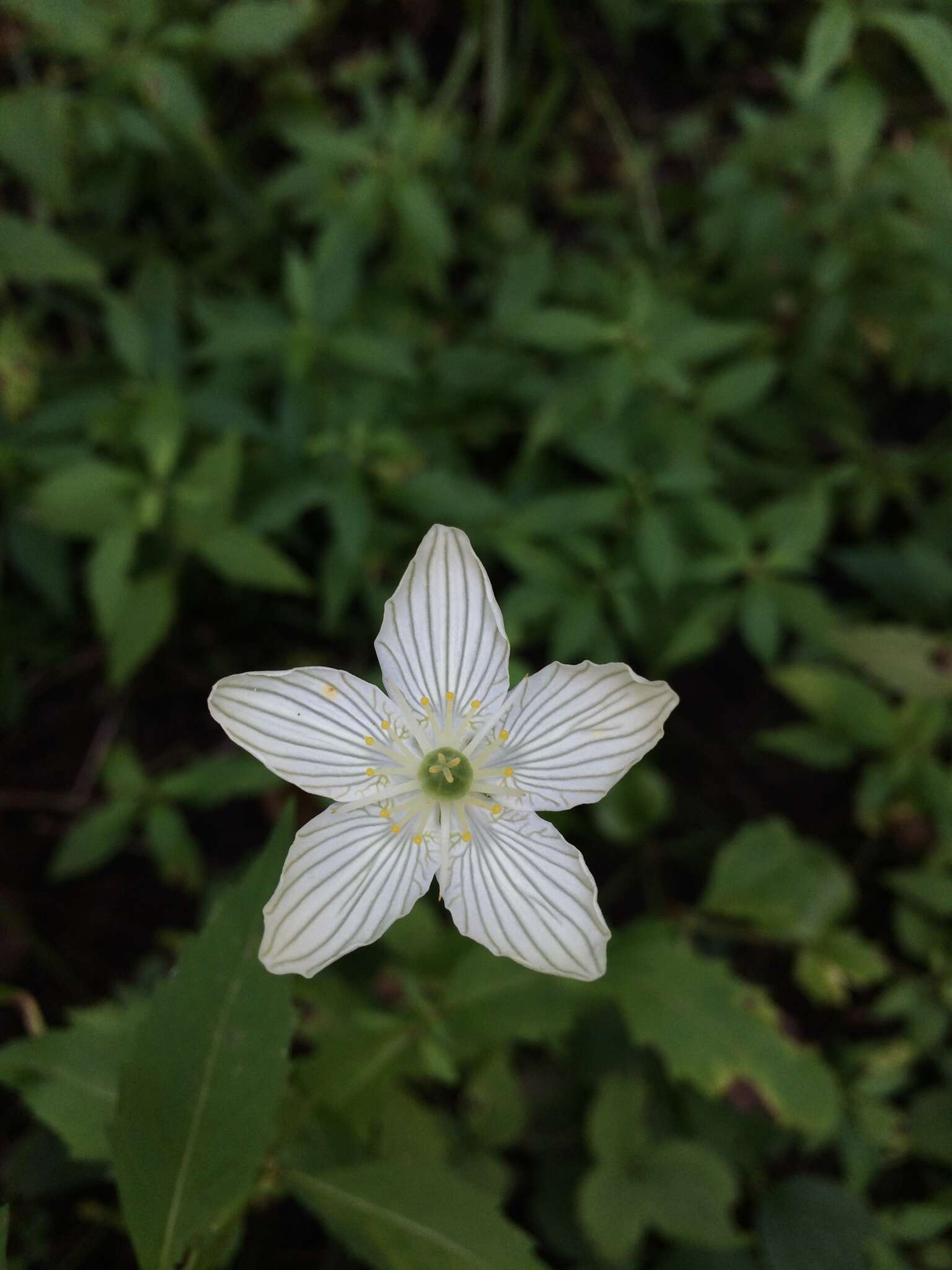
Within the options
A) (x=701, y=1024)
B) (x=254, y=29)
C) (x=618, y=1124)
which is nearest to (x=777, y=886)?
(x=701, y=1024)

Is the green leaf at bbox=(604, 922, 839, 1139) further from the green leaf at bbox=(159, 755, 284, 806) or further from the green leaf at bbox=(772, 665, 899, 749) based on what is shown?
the green leaf at bbox=(159, 755, 284, 806)

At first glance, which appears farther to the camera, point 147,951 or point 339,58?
point 339,58

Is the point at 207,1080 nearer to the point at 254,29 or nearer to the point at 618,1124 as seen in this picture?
the point at 618,1124

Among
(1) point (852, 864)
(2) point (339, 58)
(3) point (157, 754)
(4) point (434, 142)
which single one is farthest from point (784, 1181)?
(2) point (339, 58)

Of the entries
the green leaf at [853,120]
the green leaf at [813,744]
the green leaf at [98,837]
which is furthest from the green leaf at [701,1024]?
the green leaf at [853,120]

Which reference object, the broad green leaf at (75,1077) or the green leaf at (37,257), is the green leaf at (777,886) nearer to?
the broad green leaf at (75,1077)

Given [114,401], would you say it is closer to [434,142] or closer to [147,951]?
[434,142]
